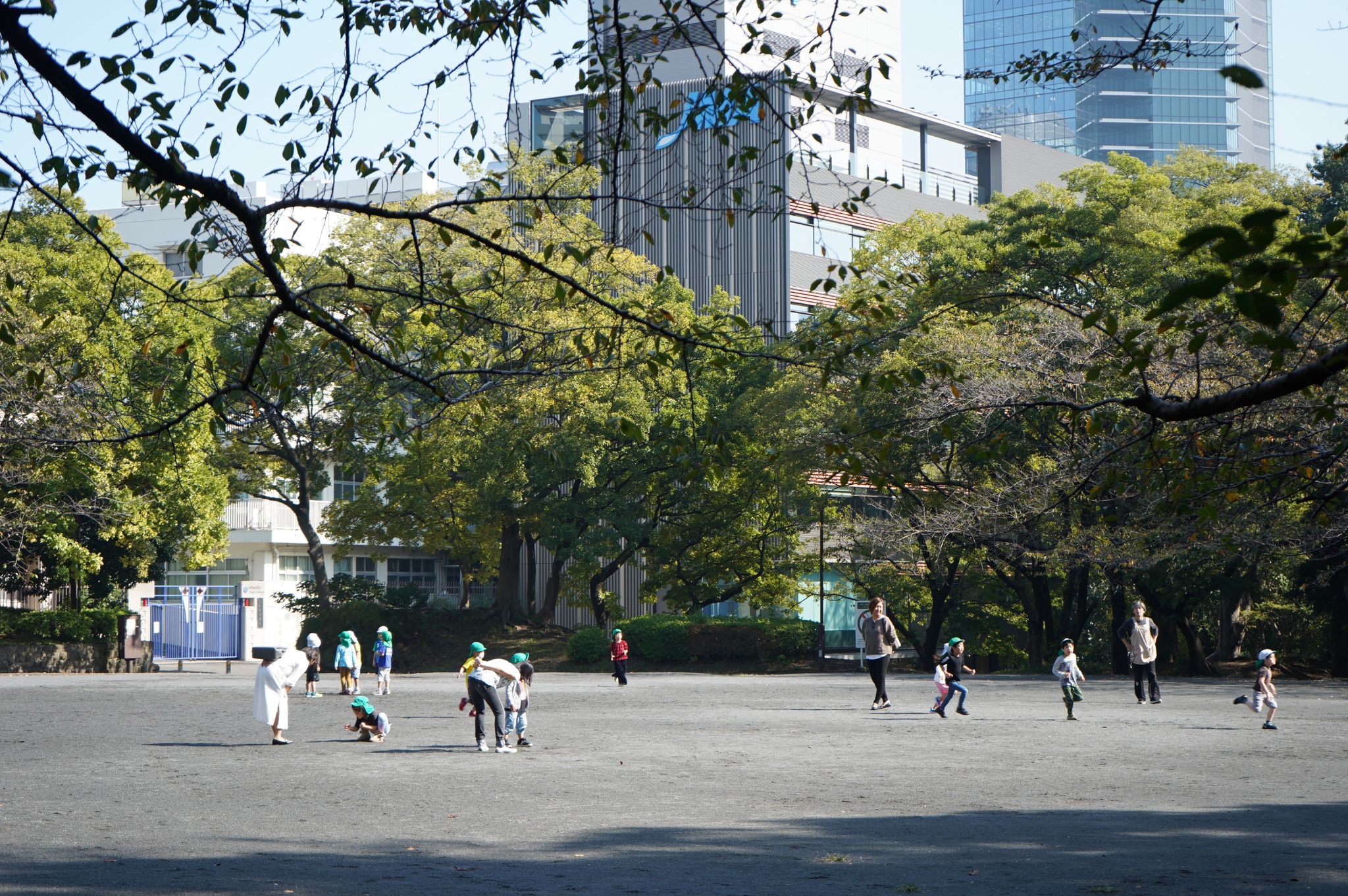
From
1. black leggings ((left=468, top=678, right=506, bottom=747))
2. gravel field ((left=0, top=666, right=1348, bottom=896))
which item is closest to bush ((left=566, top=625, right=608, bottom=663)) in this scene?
gravel field ((left=0, top=666, right=1348, bottom=896))

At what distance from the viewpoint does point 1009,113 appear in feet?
558

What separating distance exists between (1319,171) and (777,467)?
55.5 feet

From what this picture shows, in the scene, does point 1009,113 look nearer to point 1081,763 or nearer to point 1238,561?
point 1238,561

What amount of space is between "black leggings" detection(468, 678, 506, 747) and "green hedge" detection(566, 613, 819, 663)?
24.8 m

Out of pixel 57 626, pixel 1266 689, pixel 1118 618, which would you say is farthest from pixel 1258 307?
pixel 57 626

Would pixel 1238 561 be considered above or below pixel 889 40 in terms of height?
below

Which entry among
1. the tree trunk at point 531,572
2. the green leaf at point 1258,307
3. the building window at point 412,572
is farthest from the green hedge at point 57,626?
the green leaf at point 1258,307

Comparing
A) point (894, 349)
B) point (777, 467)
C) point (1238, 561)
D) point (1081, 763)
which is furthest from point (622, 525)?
point (1081, 763)

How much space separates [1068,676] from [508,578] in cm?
2959

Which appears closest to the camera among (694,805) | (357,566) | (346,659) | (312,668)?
(694,805)

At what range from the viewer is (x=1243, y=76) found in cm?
414

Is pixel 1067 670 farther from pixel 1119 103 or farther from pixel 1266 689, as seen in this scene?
pixel 1119 103

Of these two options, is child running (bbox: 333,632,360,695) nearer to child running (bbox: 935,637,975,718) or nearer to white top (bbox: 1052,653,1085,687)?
child running (bbox: 935,637,975,718)

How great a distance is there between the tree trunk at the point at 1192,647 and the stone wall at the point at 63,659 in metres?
29.2
